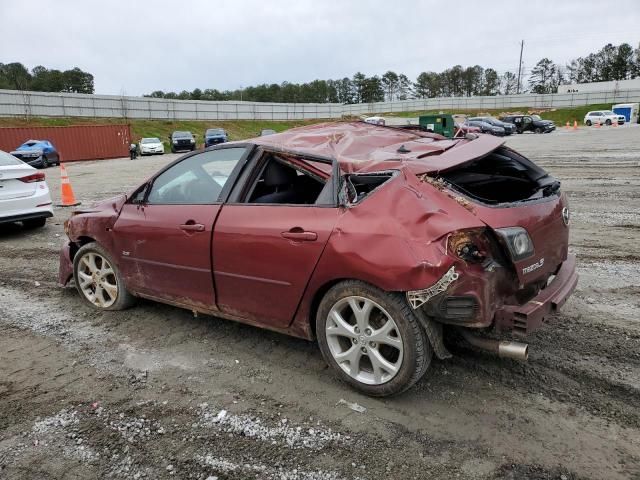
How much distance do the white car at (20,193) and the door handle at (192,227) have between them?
5.56 meters

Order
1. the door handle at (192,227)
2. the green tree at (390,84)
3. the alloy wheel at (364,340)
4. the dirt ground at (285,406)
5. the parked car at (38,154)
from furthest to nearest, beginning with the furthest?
1. the green tree at (390,84)
2. the parked car at (38,154)
3. the door handle at (192,227)
4. the alloy wheel at (364,340)
5. the dirt ground at (285,406)

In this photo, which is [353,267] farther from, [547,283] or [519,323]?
[547,283]

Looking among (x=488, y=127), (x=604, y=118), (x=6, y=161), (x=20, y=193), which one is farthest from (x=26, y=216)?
(x=604, y=118)

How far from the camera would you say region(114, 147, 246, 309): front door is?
12.5ft

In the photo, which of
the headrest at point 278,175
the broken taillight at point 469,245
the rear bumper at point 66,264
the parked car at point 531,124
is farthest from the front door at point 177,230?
the parked car at point 531,124

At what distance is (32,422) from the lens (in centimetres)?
306

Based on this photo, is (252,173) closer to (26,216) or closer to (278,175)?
(278,175)

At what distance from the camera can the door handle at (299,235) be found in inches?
124

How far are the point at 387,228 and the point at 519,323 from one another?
919mm

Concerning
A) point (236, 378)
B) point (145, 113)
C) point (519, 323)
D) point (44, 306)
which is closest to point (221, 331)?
point (236, 378)

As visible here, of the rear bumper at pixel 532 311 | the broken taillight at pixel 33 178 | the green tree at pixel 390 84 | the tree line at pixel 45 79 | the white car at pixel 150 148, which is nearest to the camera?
the rear bumper at pixel 532 311

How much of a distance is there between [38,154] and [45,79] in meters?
60.6

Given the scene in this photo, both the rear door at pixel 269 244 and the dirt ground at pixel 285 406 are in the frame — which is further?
the rear door at pixel 269 244

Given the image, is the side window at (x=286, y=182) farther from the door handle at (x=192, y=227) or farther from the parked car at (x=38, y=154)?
the parked car at (x=38, y=154)
